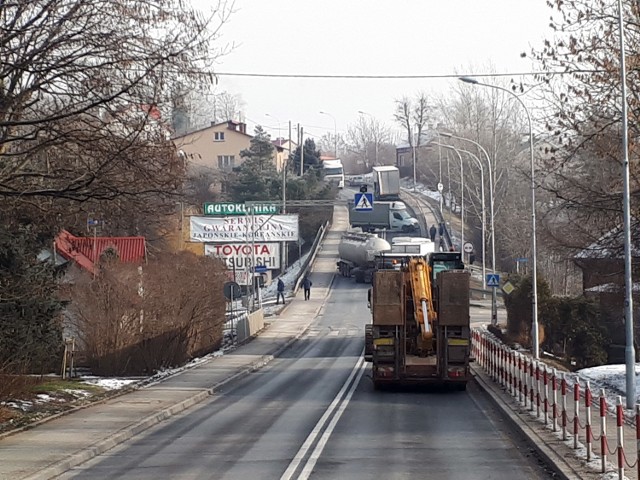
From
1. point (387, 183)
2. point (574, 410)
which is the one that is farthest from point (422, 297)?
point (387, 183)

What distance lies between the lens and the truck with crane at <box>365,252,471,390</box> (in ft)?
77.8

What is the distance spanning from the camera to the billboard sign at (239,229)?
6606 cm

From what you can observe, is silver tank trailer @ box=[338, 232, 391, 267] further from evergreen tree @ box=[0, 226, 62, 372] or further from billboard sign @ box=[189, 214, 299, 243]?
evergreen tree @ box=[0, 226, 62, 372]

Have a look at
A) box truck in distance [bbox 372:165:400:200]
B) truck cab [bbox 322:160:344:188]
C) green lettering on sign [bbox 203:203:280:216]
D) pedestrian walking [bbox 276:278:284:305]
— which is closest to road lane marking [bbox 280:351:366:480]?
green lettering on sign [bbox 203:203:280:216]

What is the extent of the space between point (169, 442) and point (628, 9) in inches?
682

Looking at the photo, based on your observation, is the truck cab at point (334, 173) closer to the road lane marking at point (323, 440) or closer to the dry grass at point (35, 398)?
the road lane marking at point (323, 440)

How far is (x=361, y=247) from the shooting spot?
216 ft

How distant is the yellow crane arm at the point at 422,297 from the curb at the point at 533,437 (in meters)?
2.21

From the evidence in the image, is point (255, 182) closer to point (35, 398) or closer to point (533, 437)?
point (35, 398)

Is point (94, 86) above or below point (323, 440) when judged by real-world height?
above

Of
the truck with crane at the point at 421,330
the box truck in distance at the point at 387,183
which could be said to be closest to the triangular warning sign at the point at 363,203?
the box truck in distance at the point at 387,183

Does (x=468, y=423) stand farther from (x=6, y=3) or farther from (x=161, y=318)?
(x=161, y=318)

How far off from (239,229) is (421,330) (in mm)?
44231

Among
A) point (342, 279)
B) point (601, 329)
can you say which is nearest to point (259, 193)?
point (342, 279)
